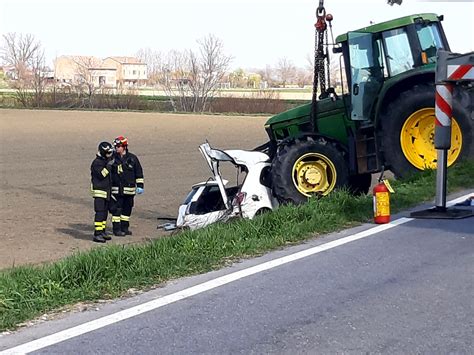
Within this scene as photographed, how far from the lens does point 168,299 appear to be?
6.25 metres

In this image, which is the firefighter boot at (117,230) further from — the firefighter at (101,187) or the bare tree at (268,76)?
the bare tree at (268,76)

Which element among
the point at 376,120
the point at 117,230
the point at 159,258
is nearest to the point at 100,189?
the point at 117,230

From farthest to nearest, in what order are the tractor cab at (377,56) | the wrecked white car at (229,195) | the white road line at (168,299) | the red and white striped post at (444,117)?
the tractor cab at (377,56) < the wrecked white car at (229,195) < the red and white striped post at (444,117) < the white road line at (168,299)

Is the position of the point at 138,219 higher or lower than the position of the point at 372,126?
lower

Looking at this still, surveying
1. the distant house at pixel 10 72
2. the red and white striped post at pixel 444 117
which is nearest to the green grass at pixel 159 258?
the red and white striped post at pixel 444 117

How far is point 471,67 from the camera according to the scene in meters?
9.21

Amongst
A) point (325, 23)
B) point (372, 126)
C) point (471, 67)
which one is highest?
point (325, 23)

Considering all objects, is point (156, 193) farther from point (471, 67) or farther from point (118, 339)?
point (118, 339)

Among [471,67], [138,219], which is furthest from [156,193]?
[471,67]

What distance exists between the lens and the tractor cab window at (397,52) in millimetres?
12602

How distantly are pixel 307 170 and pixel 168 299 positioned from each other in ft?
20.9

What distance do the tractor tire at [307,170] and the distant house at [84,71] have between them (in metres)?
66.7

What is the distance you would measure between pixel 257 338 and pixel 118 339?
3.01 ft

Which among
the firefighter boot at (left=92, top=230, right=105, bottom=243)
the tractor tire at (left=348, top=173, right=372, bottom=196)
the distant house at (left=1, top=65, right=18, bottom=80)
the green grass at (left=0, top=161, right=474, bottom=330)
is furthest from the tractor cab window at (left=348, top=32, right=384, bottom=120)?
the distant house at (left=1, top=65, right=18, bottom=80)
